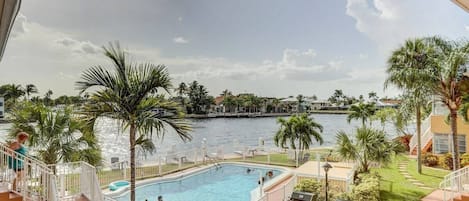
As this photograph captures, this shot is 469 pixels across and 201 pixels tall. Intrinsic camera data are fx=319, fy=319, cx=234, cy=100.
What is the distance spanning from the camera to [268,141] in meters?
21.6

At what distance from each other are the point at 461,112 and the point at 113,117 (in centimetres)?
995

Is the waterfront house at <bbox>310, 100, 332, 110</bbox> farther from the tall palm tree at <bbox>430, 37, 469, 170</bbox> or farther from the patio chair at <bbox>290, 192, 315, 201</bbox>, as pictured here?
the patio chair at <bbox>290, 192, 315, 201</bbox>

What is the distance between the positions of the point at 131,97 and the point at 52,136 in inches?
119

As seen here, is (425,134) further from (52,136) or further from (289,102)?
(289,102)

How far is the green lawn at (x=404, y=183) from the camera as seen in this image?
893 cm

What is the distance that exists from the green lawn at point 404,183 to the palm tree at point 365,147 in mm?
888

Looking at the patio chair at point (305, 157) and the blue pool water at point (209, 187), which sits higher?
the patio chair at point (305, 157)

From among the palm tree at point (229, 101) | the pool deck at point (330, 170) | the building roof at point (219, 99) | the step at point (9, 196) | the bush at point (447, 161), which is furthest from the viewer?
the building roof at point (219, 99)

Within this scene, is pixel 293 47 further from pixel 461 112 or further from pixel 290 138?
pixel 461 112

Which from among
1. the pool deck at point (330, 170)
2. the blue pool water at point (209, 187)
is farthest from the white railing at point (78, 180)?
the pool deck at point (330, 170)

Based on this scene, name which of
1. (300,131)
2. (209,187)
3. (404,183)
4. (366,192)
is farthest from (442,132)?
(209,187)

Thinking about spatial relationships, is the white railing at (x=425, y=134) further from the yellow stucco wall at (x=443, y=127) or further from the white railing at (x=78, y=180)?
the white railing at (x=78, y=180)

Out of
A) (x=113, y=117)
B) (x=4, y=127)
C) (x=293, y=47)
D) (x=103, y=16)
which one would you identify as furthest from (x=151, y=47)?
(x=113, y=117)

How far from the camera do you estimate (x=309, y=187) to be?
28.9ft
